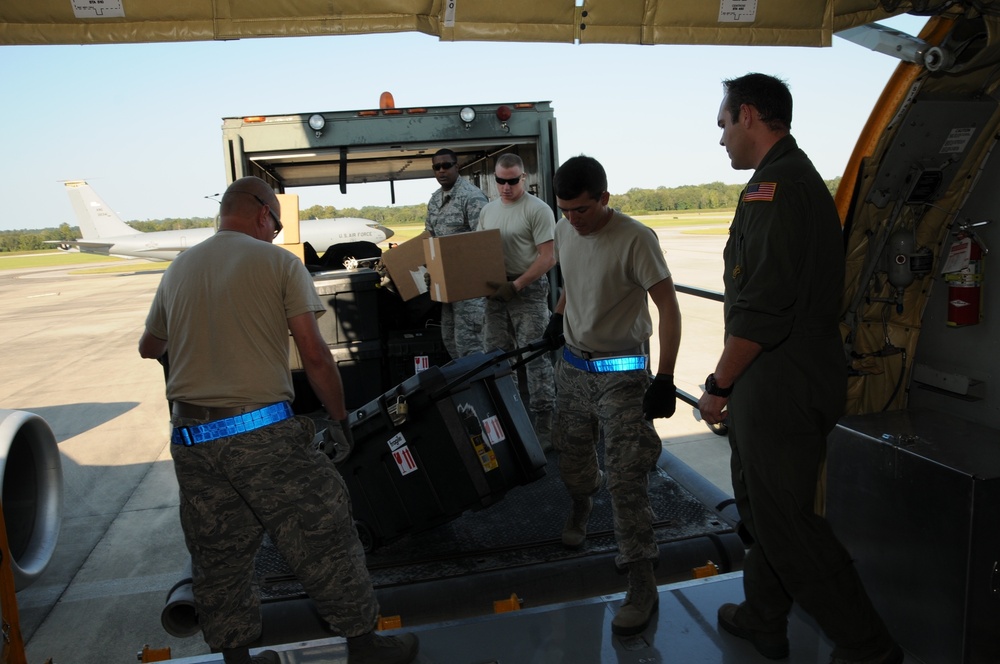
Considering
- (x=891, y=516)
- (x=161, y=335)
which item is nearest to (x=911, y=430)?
(x=891, y=516)

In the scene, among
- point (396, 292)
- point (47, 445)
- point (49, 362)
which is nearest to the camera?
point (47, 445)

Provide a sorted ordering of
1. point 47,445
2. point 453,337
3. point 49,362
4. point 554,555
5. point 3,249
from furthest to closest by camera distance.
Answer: point 3,249 < point 49,362 < point 453,337 < point 47,445 < point 554,555

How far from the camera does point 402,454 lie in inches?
127

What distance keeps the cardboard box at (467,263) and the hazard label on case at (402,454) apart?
145 cm

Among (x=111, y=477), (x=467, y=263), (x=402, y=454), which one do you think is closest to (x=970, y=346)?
(x=402, y=454)

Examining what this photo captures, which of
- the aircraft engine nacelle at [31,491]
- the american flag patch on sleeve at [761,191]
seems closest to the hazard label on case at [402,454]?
the american flag patch on sleeve at [761,191]

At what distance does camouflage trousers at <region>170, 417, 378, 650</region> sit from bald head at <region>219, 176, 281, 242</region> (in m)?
0.67

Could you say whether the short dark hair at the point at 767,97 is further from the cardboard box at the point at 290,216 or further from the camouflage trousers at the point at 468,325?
the cardboard box at the point at 290,216

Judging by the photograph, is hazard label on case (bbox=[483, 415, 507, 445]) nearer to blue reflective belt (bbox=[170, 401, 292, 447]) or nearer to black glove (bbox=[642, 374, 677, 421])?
black glove (bbox=[642, 374, 677, 421])

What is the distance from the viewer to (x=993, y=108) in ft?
7.80

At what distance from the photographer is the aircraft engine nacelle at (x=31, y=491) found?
3.97 m

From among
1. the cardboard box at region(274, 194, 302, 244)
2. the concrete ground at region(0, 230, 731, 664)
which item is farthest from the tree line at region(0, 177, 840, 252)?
the cardboard box at region(274, 194, 302, 244)

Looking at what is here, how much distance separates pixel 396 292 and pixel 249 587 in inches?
141

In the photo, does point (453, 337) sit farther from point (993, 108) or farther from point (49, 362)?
point (49, 362)
